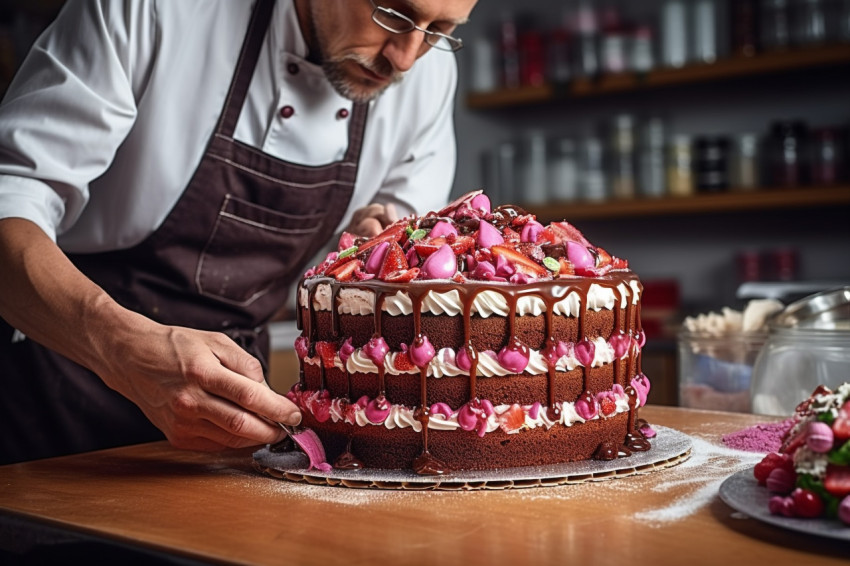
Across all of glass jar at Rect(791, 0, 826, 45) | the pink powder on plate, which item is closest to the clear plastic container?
the pink powder on plate

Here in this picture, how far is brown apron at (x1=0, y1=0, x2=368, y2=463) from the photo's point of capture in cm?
184

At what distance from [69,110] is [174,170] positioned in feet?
0.86

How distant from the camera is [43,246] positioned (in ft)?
4.72

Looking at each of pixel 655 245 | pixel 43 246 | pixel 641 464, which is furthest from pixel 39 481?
pixel 655 245

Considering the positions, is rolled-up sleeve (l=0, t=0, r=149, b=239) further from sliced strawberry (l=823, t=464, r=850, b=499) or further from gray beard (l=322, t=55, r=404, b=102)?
sliced strawberry (l=823, t=464, r=850, b=499)

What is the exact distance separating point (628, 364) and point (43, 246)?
88cm

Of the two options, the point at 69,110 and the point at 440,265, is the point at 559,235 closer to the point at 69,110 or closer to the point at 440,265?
the point at 440,265

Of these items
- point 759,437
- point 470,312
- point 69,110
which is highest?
point 69,110

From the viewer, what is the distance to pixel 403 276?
1.32 metres

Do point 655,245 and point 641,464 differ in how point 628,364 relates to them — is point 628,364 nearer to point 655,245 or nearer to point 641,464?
point 641,464

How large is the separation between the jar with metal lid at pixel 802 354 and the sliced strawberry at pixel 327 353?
770 mm

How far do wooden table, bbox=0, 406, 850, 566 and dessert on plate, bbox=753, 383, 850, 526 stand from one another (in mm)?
33

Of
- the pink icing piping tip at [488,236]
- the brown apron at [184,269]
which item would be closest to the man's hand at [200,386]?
the pink icing piping tip at [488,236]

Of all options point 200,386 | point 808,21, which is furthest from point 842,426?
point 808,21
